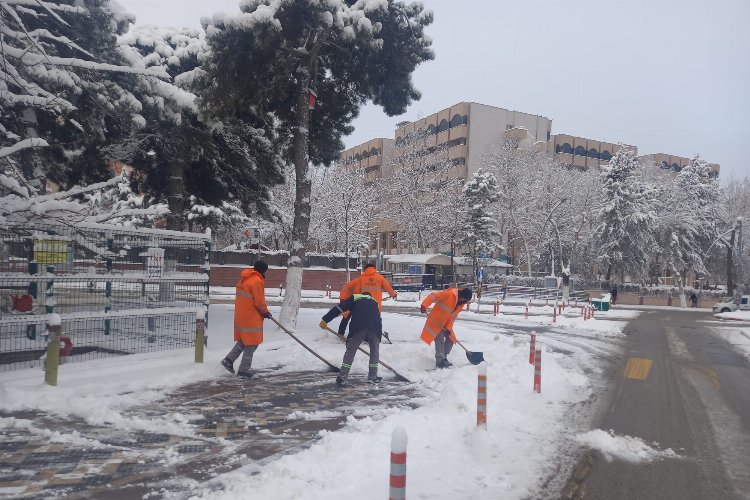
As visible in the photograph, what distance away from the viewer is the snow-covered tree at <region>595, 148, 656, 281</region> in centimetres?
4816

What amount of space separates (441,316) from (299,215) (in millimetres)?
4669

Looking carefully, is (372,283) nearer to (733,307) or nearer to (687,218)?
(733,307)

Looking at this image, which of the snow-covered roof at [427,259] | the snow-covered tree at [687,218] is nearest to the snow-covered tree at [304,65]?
the snow-covered roof at [427,259]

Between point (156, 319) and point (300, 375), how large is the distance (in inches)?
122

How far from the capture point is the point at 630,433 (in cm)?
689

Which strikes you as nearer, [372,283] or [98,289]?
[98,289]

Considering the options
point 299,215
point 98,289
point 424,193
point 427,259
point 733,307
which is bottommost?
point 733,307

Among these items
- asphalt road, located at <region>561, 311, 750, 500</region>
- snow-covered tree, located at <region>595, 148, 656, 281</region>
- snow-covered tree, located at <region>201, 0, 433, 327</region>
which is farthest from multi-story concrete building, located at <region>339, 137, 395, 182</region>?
asphalt road, located at <region>561, 311, 750, 500</region>

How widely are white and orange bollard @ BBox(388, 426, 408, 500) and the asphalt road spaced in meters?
2.23

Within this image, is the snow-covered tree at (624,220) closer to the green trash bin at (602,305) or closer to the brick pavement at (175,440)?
the green trash bin at (602,305)

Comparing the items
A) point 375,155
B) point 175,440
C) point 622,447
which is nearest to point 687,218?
point 375,155

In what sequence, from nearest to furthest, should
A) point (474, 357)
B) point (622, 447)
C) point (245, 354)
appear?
1. point (622, 447)
2. point (245, 354)
3. point (474, 357)

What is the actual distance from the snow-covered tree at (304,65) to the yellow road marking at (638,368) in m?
7.49

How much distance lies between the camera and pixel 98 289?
9.26 m
